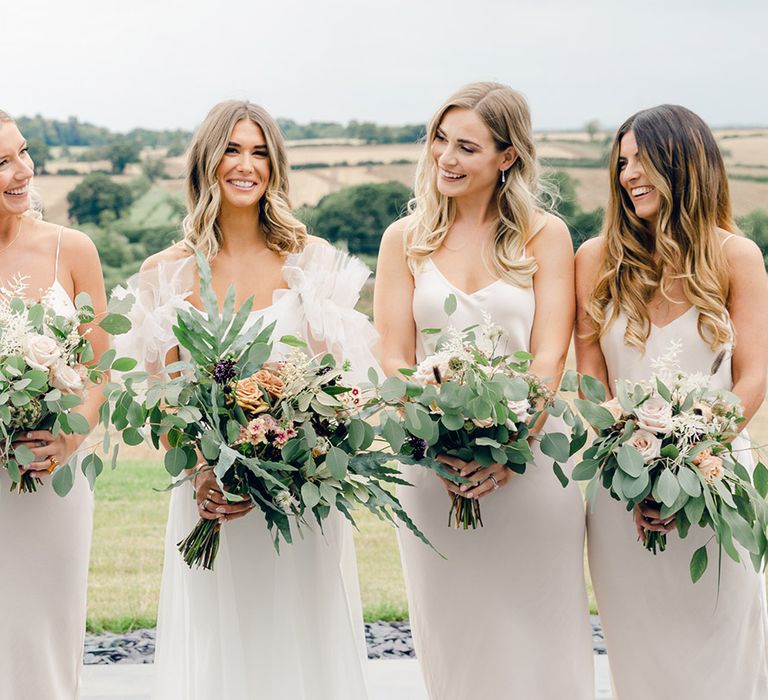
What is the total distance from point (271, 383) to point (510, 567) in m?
1.28

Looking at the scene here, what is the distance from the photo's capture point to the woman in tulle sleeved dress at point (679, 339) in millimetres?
3799

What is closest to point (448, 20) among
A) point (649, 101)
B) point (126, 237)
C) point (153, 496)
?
point (649, 101)

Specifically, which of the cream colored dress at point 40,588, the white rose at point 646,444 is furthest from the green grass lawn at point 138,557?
the white rose at point 646,444

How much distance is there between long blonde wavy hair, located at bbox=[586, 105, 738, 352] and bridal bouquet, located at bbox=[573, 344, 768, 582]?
47 cm

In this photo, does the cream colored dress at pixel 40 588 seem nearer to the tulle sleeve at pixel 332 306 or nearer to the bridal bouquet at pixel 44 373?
the bridal bouquet at pixel 44 373

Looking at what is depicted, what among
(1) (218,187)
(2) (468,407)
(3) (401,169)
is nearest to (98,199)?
(3) (401,169)

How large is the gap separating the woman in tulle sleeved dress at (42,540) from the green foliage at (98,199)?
8691 mm

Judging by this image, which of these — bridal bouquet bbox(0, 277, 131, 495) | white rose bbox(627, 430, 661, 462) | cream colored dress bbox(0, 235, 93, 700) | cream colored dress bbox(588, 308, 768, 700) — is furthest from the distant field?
white rose bbox(627, 430, 661, 462)

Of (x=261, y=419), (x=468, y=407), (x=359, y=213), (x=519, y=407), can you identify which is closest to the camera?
(x=261, y=419)

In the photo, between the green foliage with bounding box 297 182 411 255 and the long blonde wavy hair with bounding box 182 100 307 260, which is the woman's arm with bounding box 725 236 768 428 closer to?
the long blonde wavy hair with bounding box 182 100 307 260

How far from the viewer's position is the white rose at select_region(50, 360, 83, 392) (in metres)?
3.33

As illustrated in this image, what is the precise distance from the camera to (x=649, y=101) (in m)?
12.8

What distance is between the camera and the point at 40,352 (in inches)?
130

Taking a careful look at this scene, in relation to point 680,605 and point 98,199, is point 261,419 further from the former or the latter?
point 98,199
